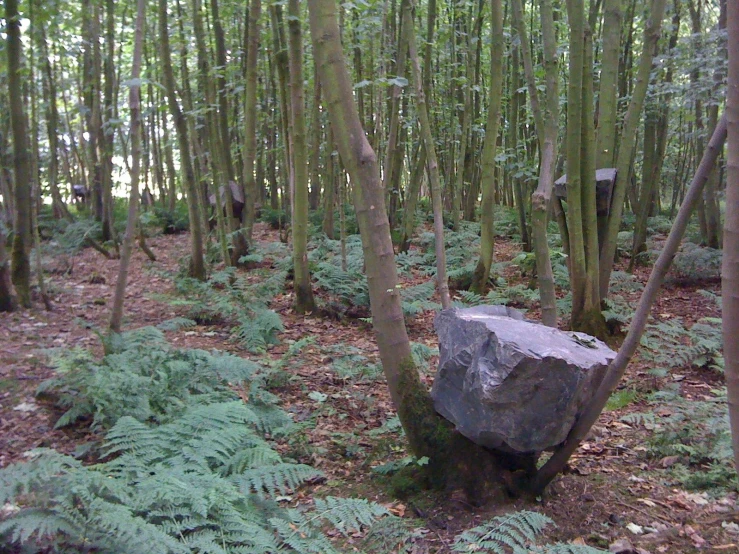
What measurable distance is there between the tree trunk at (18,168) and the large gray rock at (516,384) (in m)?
5.99

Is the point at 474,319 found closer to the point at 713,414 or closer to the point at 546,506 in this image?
the point at 546,506

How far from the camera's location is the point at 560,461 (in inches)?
137

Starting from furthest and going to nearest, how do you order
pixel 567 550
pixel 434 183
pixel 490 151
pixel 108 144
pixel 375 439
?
pixel 108 144 < pixel 490 151 < pixel 434 183 < pixel 375 439 < pixel 567 550

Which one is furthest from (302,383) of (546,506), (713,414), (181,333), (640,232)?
(640,232)

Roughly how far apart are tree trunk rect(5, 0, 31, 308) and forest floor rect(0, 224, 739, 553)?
1.51ft

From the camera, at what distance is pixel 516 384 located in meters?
3.30

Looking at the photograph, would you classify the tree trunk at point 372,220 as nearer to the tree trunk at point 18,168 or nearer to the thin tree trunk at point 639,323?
the thin tree trunk at point 639,323

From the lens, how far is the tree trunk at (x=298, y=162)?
23.9 feet

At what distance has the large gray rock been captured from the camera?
130 inches

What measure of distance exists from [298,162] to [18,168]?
3297mm

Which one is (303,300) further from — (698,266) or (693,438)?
(698,266)

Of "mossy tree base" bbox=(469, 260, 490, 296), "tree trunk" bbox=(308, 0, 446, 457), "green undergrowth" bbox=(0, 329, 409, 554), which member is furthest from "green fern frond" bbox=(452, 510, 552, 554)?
"mossy tree base" bbox=(469, 260, 490, 296)

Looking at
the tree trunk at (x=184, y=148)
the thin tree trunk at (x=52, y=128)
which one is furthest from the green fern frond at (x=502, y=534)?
the thin tree trunk at (x=52, y=128)

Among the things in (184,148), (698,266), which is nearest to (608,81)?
(698,266)
